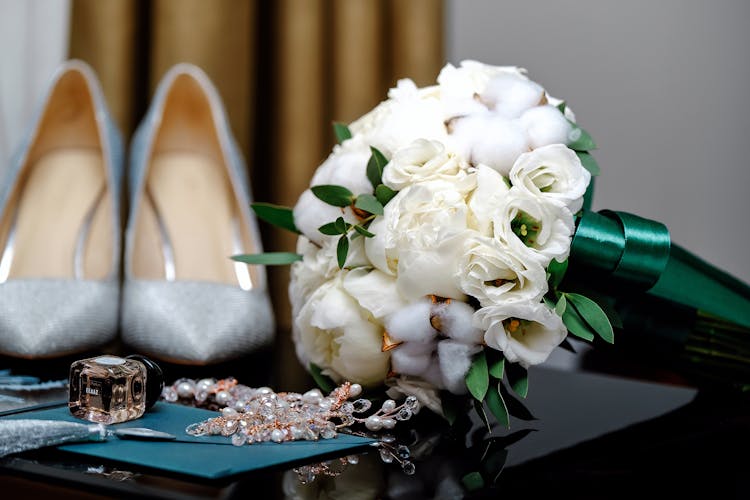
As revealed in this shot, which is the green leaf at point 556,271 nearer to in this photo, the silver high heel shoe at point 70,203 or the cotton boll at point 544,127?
the cotton boll at point 544,127

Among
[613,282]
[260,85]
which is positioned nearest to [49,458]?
[613,282]

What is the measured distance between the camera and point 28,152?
938 mm

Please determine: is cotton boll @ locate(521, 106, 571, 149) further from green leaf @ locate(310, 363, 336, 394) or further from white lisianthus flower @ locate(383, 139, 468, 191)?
green leaf @ locate(310, 363, 336, 394)

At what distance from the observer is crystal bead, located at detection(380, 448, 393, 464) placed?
0.42 metres

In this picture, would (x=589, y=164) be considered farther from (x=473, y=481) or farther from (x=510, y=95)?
(x=473, y=481)

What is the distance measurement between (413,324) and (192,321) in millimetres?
309

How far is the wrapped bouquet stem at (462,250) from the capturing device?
46 cm

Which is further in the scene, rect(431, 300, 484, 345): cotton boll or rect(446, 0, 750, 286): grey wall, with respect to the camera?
rect(446, 0, 750, 286): grey wall

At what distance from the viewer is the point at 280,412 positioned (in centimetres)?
46

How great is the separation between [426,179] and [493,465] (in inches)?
7.1

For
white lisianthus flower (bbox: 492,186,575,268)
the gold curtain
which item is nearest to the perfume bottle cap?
white lisianthus flower (bbox: 492,186,575,268)

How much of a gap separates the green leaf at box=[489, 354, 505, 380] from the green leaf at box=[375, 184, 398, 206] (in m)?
0.13

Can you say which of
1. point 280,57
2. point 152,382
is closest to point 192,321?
point 152,382

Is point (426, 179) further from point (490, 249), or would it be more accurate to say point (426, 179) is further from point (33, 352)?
point (33, 352)
